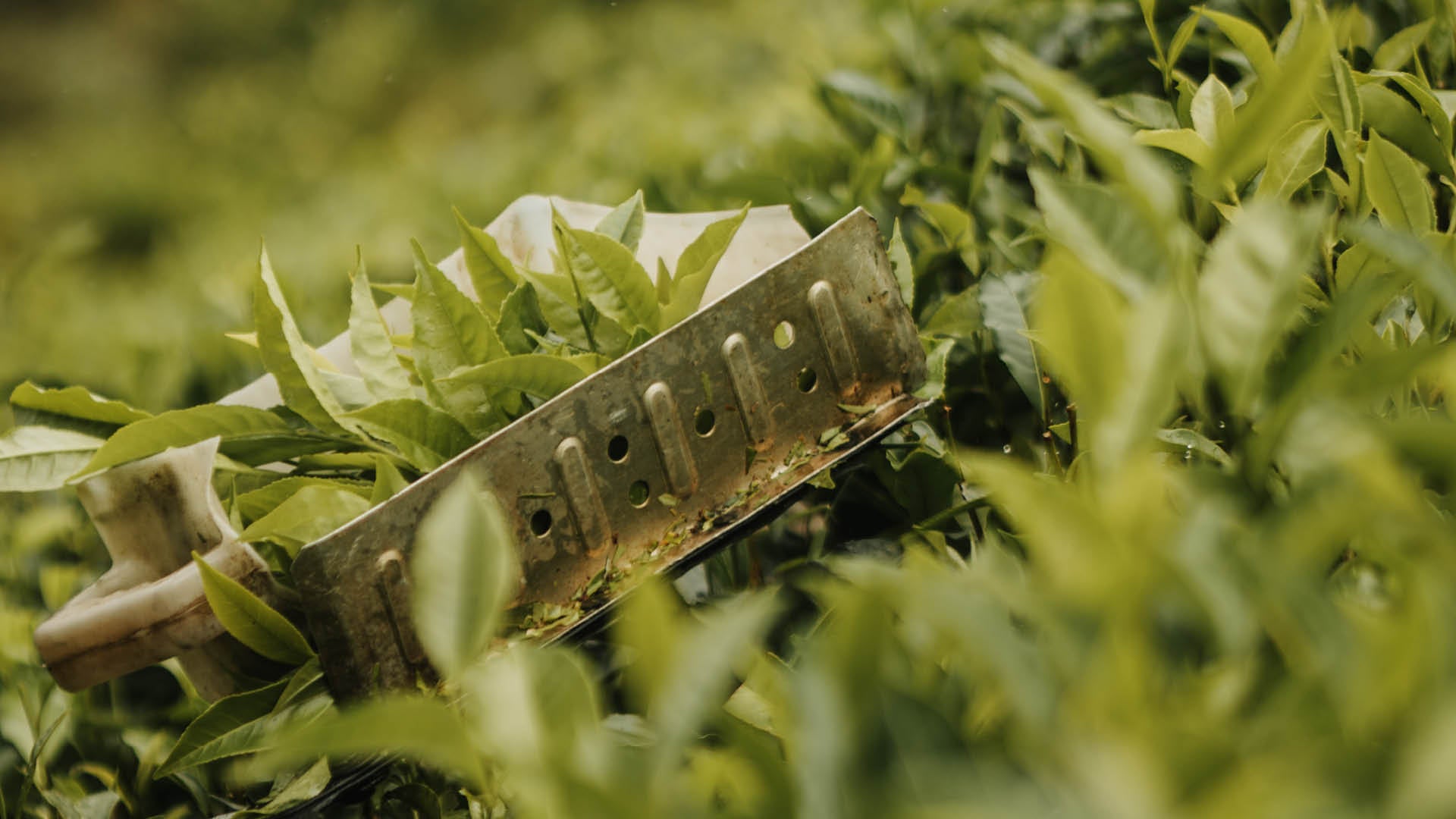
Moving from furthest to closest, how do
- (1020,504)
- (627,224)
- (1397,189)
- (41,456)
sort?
(627,224)
(41,456)
(1397,189)
(1020,504)

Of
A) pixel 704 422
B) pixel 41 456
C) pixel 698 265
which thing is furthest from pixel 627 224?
pixel 41 456

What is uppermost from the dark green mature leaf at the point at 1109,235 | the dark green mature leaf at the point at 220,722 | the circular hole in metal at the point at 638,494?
the dark green mature leaf at the point at 1109,235

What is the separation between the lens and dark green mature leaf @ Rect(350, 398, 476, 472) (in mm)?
603

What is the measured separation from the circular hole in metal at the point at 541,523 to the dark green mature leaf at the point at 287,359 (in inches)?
5.9

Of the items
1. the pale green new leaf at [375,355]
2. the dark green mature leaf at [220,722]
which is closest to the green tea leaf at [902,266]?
the pale green new leaf at [375,355]

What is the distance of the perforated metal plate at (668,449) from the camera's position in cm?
55

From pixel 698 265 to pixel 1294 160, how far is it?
1.18 feet

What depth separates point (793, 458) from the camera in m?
0.65

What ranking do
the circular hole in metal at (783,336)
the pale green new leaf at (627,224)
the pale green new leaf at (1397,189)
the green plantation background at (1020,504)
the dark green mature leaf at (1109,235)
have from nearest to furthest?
the green plantation background at (1020,504), the dark green mature leaf at (1109,235), the pale green new leaf at (1397,189), the circular hole in metal at (783,336), the pale green new leaf at (627,224)

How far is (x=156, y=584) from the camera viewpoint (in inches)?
23.0

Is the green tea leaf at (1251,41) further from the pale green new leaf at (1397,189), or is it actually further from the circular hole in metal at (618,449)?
the circular hole in metal at (618,449)

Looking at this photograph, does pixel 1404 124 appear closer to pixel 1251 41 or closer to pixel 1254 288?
pixel 1251 41

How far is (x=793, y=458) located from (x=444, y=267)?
1.28 ft

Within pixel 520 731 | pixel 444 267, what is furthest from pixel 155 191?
pixel 520 731
